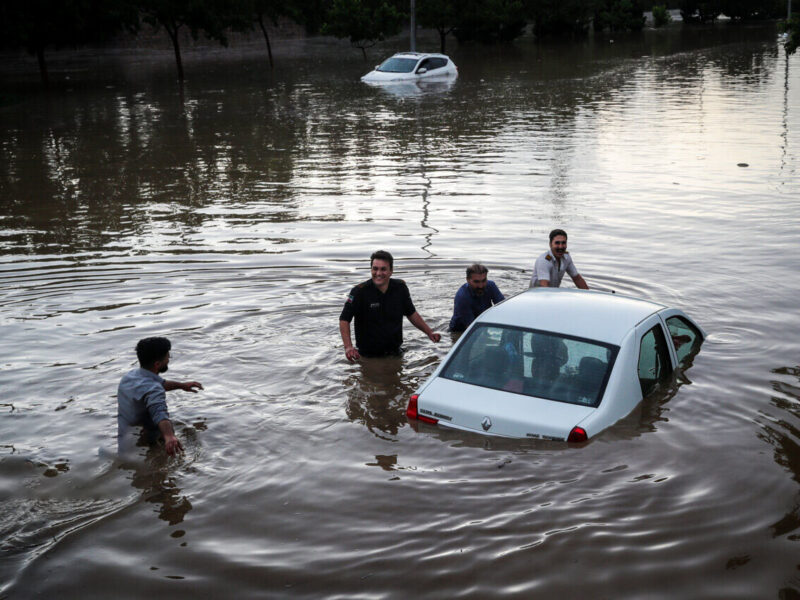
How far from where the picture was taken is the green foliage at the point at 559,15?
7444 centimetres

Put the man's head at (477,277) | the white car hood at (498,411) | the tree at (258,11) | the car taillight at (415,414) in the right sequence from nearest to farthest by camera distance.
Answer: the white car hood at (498,411)
the car taillight at (415,414)
the man's head at (477,277)
the tree at (258,11)

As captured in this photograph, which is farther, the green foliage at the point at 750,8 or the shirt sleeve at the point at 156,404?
the green foliage at the point at 750,8

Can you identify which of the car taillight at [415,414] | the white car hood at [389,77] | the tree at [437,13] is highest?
the tree at [437,13]

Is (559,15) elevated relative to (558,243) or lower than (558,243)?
elevated

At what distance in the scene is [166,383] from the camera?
24.8 feet

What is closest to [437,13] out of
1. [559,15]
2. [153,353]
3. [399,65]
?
[559,15]

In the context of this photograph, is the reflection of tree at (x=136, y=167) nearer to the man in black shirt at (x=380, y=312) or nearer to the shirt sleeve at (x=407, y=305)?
the man in black shirt at (x=380, y=312)

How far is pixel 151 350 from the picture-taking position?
721cm

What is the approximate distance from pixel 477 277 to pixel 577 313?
2.11 meters

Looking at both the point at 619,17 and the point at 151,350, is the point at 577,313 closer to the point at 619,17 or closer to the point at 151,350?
the point at 151,350

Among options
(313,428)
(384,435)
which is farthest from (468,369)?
(313,428)

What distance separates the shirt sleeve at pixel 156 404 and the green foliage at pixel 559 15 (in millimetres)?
71504

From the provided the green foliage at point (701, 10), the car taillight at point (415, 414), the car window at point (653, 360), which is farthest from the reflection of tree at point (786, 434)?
the green foliage at point (701, 10)

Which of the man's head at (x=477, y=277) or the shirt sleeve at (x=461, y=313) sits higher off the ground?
the man's head at (x=477, y=277)
